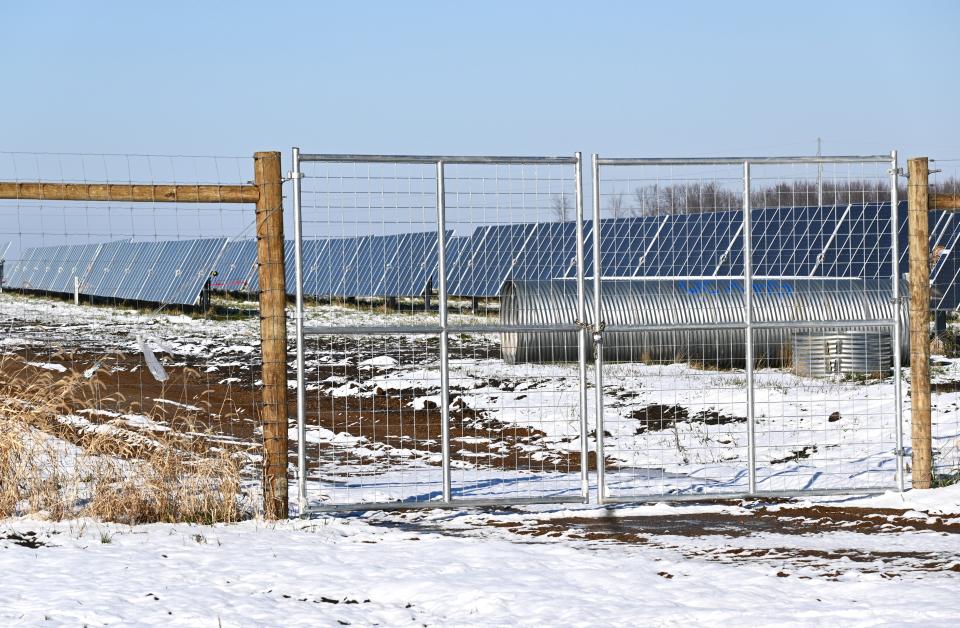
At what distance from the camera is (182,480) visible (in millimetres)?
7355

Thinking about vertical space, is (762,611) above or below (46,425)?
below

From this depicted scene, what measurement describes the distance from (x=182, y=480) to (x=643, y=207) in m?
4.10

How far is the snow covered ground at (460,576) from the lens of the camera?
530cm

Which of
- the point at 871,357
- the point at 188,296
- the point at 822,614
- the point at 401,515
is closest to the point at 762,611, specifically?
the point at 822,614

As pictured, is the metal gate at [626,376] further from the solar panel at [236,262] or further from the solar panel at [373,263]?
the solar panel at [236,262]

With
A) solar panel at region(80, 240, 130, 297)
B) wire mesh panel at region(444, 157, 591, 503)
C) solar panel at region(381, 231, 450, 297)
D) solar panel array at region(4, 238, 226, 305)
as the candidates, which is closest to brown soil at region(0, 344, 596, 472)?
wire mesh panel at region(444, 157, 591, 503)

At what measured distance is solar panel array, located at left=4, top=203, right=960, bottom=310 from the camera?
20.6 m

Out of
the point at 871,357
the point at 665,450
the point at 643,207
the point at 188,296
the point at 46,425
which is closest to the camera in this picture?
the point at 46,425

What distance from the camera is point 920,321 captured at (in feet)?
28.2

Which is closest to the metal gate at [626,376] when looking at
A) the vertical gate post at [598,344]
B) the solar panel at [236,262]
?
the vertical gate post at [598,344]

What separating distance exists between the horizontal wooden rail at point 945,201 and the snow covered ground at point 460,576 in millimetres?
2526

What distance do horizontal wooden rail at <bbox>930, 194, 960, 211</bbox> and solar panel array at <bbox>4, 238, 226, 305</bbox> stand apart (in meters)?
23.3

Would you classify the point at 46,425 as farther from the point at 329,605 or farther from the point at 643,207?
the point at 643,207

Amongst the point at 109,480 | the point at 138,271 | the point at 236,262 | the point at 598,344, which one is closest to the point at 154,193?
the point at 109,480
